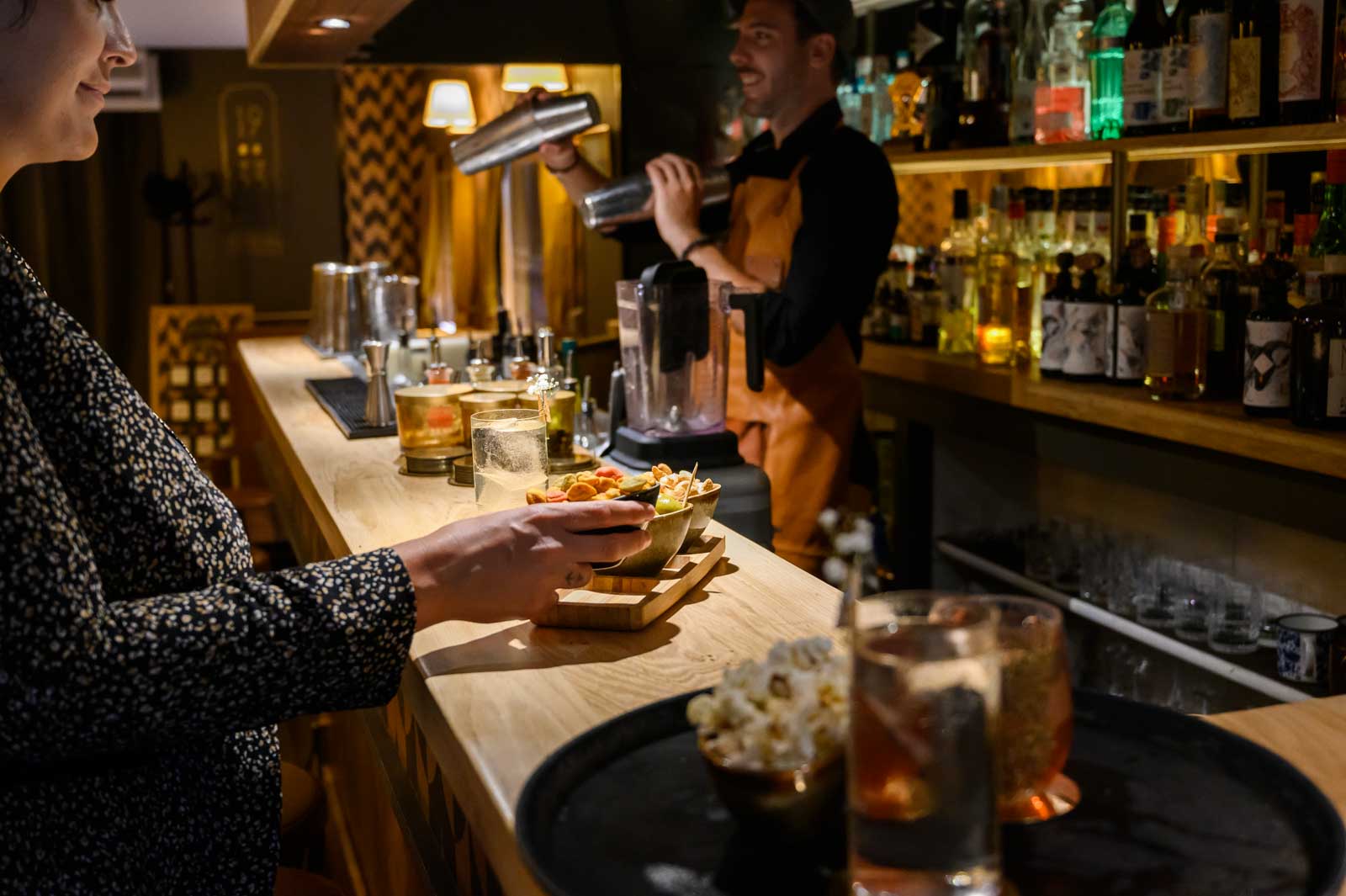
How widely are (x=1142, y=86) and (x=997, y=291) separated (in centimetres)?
71

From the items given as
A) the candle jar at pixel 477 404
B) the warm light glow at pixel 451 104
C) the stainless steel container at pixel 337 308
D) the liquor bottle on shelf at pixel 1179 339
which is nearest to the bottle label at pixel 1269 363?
the liquor bottle on shelf at pixel 1179 339

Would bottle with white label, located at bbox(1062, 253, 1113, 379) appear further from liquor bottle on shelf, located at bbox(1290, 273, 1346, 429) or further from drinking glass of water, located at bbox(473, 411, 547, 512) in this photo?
drinking glass of water, located at bbox(473, 411, 547, 512)

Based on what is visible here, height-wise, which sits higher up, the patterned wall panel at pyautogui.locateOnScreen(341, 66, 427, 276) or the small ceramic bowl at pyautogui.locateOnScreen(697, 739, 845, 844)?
the patterned wall panel at pyautogui.locateOnScreen(341, 66, 427, 276)

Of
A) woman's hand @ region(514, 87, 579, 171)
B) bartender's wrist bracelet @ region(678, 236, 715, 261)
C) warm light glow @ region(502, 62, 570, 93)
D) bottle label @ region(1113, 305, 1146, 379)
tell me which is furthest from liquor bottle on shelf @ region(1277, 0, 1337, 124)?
warm light glow @ region(502, 62, 570, 93)

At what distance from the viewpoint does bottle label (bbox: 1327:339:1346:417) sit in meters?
2.07

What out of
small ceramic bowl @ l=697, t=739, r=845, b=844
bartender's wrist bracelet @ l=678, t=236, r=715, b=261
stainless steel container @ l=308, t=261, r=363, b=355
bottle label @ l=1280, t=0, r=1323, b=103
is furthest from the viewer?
stainless steel container @ l=308, t=261, r=363, b=355

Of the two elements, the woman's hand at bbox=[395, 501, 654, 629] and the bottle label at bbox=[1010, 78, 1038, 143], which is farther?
the bottle label at bbox=[1010, 78, 1038, 143]

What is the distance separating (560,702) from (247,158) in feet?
26.9

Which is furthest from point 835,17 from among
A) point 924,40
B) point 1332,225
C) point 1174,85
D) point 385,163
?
point 385,163

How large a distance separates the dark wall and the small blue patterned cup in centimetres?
747

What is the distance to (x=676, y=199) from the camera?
2998mm

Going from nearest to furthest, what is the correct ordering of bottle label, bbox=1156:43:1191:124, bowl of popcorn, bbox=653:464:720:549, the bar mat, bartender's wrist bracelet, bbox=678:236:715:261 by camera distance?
bowl of popcorn, bbox=653:464:720:549
bottle label, bbox=1156:43:1191:124
the bar mat
bartender's wrist bracelet, bbox=678:236:715:261

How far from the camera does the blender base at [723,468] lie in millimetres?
2061

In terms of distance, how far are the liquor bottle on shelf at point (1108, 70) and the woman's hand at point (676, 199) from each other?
878 mm
